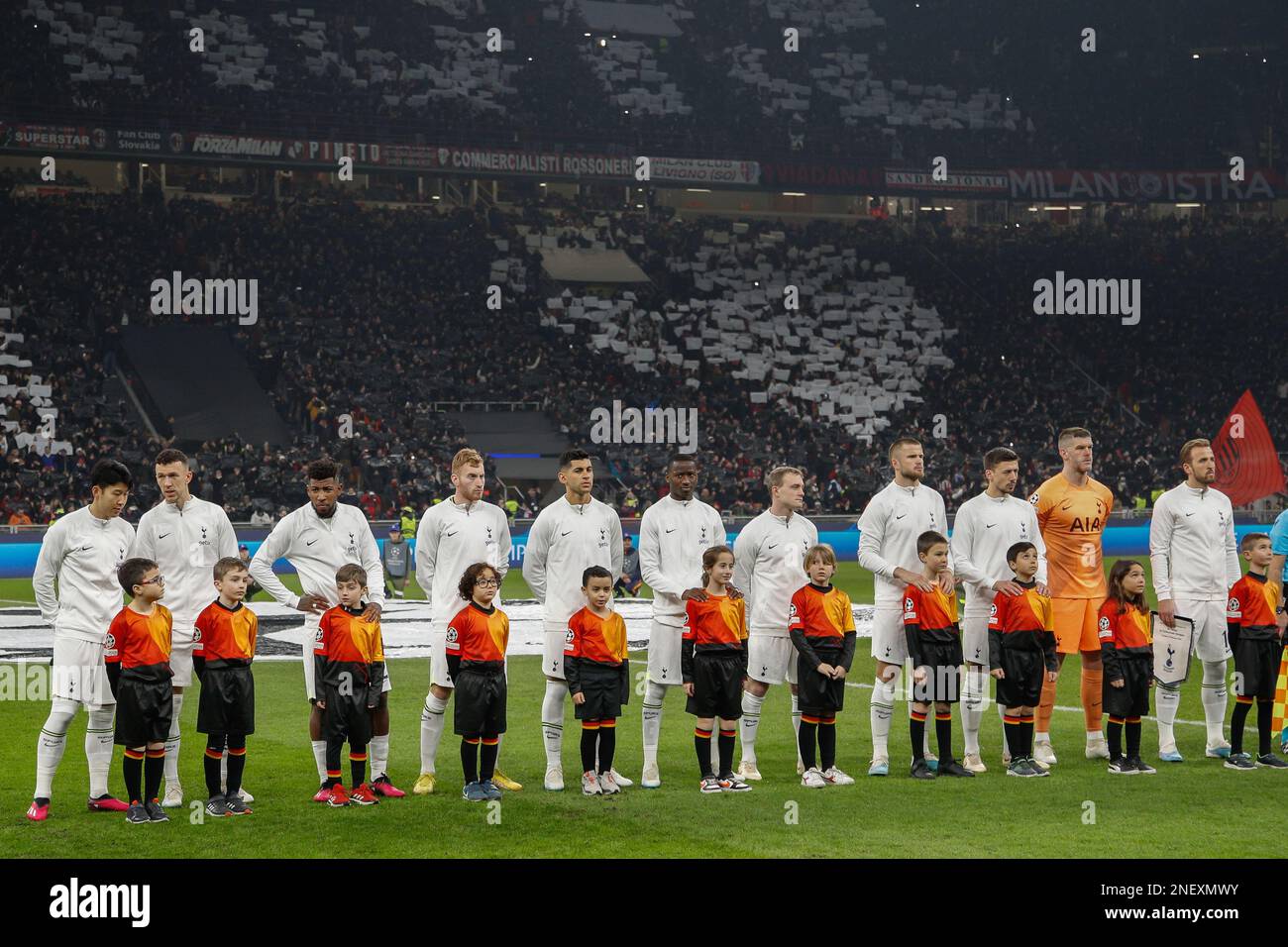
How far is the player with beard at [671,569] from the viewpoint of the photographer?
10820mm

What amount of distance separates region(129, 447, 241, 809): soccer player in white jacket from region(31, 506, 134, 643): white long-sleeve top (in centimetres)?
27

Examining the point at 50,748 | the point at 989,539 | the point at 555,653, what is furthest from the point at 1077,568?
the point at 50,748

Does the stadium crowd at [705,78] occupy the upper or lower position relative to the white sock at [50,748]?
upper

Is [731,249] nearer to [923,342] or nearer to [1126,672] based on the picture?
[923,342]

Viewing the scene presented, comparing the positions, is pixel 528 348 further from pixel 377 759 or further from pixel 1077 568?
pixel 377 759

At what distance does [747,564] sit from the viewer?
11.4 metres

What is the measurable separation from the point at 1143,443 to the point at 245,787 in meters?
34.2

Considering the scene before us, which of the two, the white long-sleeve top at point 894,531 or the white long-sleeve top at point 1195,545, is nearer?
the white long-sleeve top at point 894,531

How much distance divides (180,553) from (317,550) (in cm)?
90

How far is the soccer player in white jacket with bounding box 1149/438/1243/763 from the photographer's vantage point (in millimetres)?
11617

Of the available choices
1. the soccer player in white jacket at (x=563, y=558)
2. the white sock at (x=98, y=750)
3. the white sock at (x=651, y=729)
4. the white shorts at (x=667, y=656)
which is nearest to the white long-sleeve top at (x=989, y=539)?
the white shorts at (x=667, y=656)

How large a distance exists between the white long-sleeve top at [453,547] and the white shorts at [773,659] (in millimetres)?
1967

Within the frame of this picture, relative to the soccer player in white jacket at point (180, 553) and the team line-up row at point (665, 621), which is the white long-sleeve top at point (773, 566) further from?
the soccer player in white jacket at point (180, 553)
